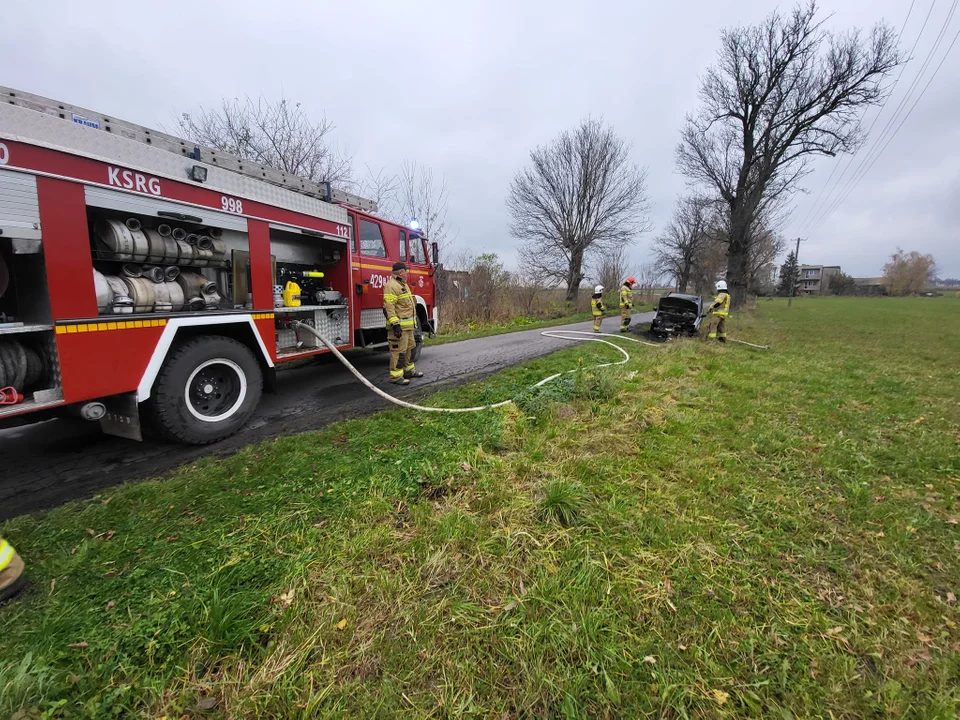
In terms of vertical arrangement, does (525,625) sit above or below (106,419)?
below

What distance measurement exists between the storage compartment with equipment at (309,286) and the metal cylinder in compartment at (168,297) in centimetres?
96

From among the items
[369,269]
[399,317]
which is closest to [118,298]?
[399,317]

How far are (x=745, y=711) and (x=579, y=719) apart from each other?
0.64 meters

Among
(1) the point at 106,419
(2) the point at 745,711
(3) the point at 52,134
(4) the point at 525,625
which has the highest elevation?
(3) the point at 52,134

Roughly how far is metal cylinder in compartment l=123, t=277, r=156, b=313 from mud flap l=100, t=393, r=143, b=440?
0.76 m

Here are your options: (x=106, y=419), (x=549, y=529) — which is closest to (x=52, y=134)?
(x=106, y=419)

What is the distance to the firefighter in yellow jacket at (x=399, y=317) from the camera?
600cm

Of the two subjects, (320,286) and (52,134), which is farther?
(320,286)

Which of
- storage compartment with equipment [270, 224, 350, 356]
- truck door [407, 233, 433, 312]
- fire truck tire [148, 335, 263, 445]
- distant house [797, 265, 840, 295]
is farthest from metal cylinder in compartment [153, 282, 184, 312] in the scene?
distant house [797, 265, 840, 295]

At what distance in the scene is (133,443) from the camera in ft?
13.0

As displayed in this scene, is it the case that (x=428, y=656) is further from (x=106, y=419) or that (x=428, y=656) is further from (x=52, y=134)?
(x=52, y=134)

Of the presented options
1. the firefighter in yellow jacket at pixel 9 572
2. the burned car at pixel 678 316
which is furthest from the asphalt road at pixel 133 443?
the burned car at pixel 678 316

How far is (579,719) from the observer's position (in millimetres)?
1491

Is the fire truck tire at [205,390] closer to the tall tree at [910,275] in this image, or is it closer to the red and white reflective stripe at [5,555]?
the red and white reflective stripe at [5,555]
